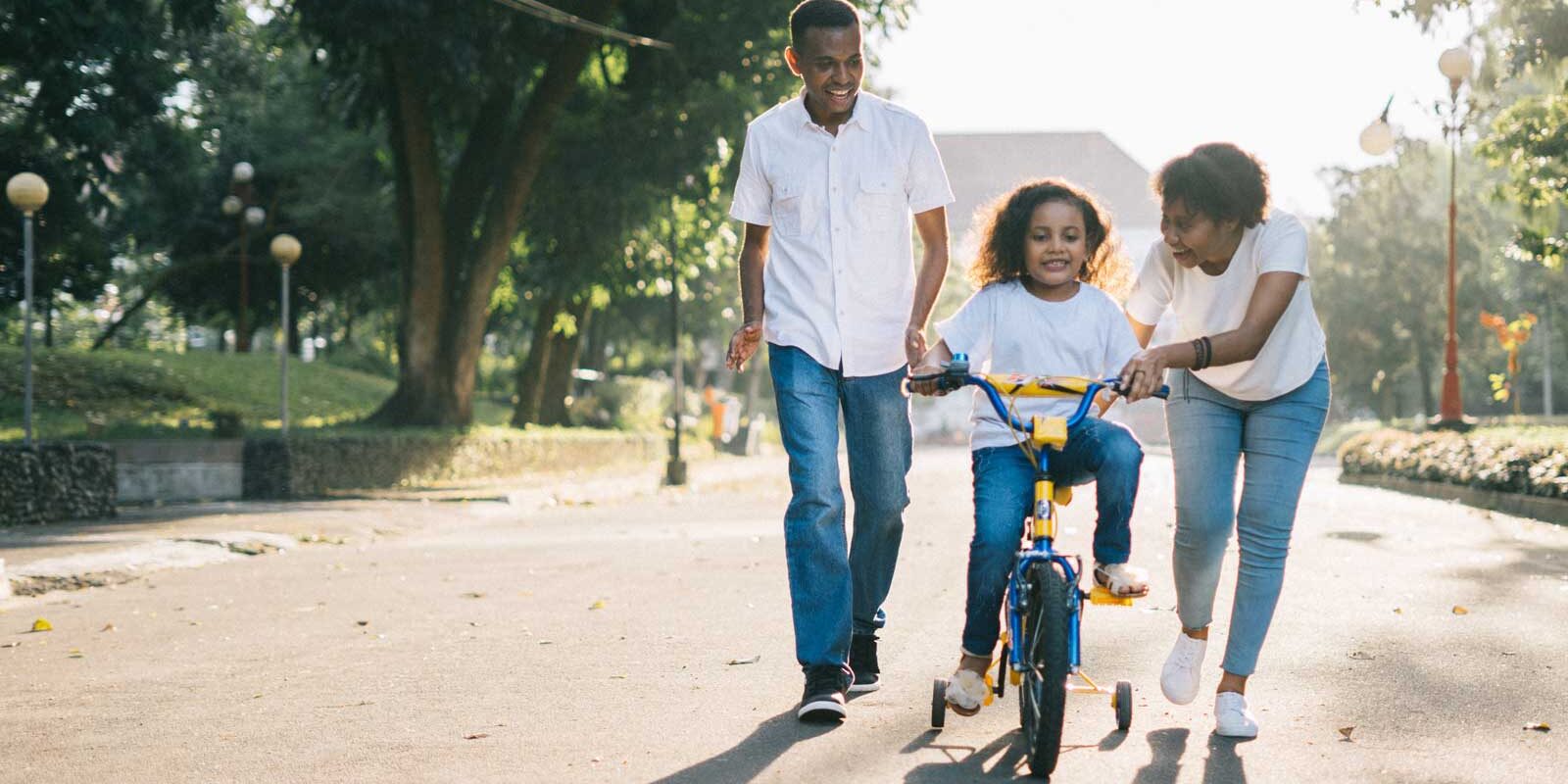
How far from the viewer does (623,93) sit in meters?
24.4

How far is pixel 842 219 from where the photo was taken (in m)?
5.50

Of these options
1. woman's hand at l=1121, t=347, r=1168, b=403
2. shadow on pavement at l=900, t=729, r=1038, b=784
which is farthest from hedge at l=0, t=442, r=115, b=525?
woman's hand at l=1121, t=347, r=1168, b=403

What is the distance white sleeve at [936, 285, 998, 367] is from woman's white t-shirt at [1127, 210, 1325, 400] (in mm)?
576

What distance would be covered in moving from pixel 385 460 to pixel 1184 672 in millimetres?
16690

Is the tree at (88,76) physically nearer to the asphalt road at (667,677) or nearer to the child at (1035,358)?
the asphalt road at (667,677)

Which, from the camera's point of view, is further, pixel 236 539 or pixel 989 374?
pixel 236 539

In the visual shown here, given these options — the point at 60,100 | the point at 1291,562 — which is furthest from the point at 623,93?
the point at 1291,562

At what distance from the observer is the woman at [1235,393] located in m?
4.95

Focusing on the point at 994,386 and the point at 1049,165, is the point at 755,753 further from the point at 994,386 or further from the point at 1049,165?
the point at 1049,165

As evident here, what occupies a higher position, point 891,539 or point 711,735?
point 891,539

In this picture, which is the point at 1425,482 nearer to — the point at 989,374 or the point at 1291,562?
the point at 1291,562

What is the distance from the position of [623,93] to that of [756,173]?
19203 millimetres

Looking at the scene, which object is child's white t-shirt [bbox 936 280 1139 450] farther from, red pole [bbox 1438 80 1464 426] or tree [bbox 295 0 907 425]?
red pole [bbox 1438 80 1464 426]

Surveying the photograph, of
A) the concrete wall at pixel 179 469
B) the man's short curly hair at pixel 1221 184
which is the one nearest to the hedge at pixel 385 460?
the concrete wall at pixel 179 469
